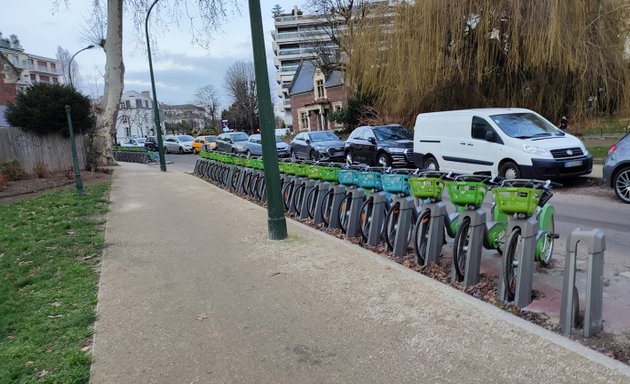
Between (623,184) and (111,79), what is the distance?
64.7 ft

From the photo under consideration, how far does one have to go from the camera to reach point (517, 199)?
14.0ft

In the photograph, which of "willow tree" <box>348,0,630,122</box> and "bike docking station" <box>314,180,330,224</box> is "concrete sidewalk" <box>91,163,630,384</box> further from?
"willow tree" <box>348,0,630,122</box>

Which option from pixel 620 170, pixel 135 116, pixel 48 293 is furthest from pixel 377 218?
pixel 135 116

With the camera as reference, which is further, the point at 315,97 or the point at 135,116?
the point at 135,116

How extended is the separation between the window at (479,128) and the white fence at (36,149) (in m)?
16.0

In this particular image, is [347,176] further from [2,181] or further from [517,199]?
[2,181]

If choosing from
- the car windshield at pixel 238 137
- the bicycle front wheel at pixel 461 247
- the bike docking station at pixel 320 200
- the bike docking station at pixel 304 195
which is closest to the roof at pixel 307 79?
the car windshield at pixel 238 137

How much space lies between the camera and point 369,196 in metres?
6.46

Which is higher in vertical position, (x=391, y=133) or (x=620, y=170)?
(x=391, y=133)

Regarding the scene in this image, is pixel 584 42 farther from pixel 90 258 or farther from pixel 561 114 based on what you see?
pixel 90 258

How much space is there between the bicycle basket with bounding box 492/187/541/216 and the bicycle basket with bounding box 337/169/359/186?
2.75 meters

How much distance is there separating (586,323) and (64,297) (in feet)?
15.3

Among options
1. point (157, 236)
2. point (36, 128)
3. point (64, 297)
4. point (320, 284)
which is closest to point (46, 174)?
point (36, 128)

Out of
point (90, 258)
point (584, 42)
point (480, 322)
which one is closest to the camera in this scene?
point (480, 322)
